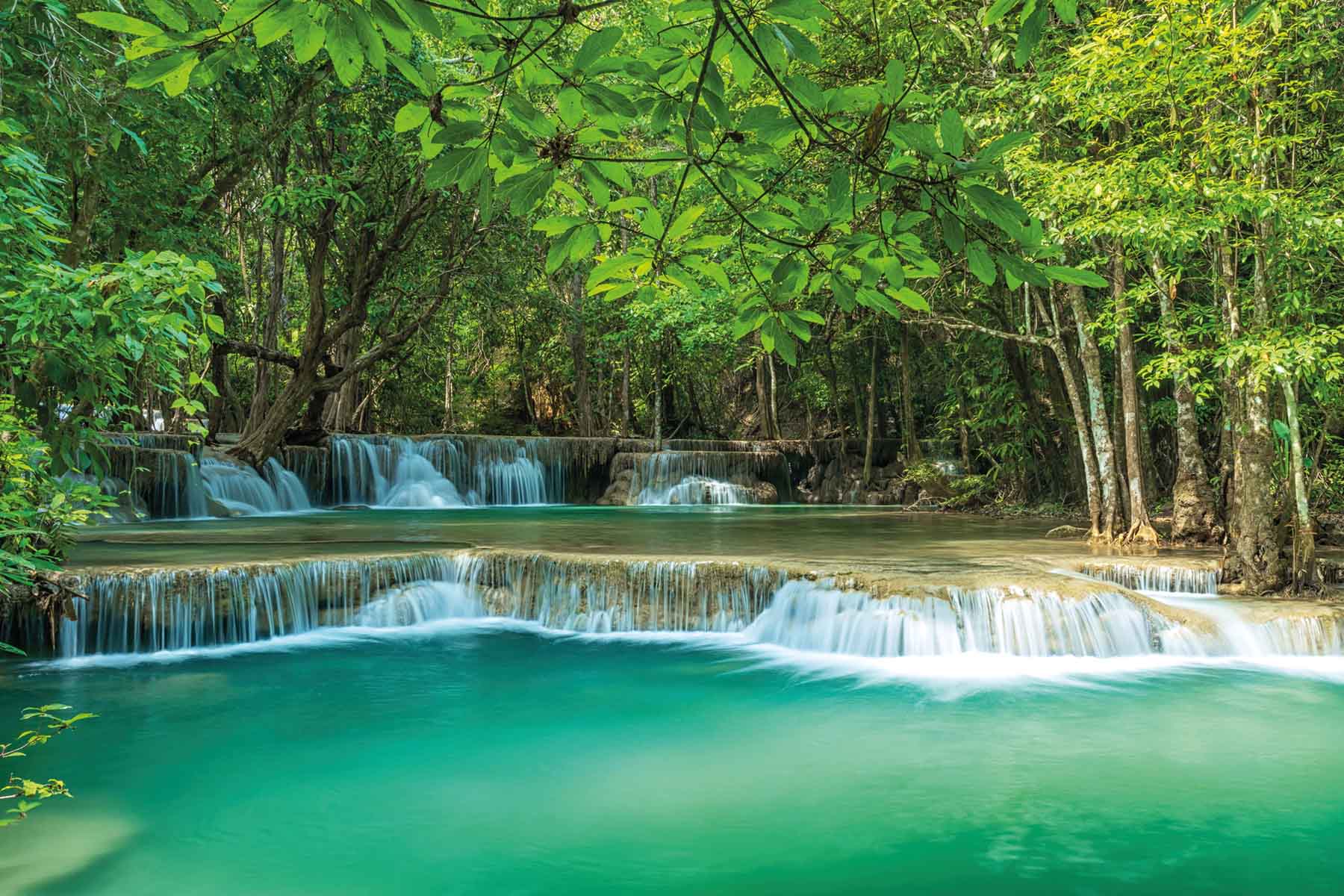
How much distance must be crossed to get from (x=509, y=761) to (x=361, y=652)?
3.19m

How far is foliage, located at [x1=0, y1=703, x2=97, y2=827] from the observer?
3455 millimetres

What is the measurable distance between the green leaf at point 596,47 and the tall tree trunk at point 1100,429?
37.6ft

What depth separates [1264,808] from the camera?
5.12 metres

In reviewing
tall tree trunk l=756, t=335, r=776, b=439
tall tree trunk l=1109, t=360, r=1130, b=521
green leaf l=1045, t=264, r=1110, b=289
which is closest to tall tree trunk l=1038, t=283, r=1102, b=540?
tall tree trunk l=1109, t=360, r=1130, b=521

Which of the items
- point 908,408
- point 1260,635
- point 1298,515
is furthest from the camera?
point 908,408

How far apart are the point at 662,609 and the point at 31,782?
636 centimetres

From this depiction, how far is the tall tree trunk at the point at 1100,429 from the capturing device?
1170cm

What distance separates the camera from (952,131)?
1271mm

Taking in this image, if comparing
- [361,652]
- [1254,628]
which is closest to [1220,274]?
[1254,628]

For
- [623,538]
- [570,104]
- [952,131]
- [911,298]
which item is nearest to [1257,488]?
[623,538]

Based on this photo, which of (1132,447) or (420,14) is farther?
(1132,447)

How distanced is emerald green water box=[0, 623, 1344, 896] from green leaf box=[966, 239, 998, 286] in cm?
362

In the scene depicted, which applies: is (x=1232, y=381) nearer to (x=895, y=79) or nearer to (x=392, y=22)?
(x=895, y=79)

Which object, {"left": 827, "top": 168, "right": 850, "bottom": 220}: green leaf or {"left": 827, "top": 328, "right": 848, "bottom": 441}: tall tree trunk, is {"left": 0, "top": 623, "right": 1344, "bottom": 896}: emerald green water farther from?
{"left": 827, "top": 328, "right": 848, "bottom": 441}: tall tree trunk
